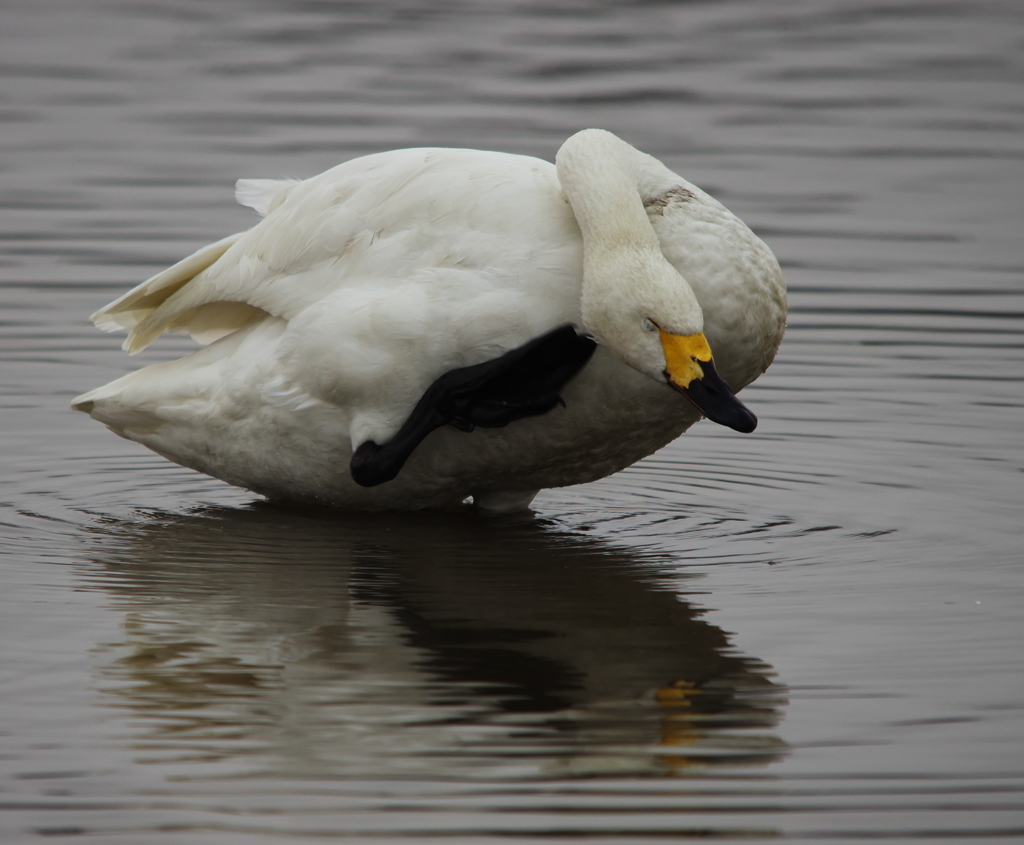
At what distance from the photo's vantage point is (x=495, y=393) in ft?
19.1

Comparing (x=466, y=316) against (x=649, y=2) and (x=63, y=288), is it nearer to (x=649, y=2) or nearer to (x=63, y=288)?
(x=63, y=288)

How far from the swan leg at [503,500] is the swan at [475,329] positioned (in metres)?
0.01

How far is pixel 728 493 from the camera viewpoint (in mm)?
6895

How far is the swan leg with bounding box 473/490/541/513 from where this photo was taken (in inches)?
263

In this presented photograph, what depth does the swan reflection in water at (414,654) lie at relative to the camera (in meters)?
4.25

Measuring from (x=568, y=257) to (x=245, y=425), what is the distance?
154cm

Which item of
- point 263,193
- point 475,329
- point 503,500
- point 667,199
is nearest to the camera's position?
point 475,329

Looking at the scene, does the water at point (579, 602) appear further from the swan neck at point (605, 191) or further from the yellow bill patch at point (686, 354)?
the swan neck at point (605, 191)

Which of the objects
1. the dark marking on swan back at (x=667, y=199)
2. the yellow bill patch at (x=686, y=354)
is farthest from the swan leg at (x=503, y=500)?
the yellow bill patch at (x=686, y=354)

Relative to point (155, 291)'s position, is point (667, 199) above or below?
above

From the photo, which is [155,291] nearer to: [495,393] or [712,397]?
[495,393]

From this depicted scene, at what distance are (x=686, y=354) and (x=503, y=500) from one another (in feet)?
5.23

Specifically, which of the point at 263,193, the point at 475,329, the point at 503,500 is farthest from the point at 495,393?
the point at 263,193

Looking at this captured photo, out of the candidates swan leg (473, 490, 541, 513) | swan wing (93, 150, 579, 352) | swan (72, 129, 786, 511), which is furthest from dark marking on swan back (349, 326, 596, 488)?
swan leg (473, 490, 541, 513)
